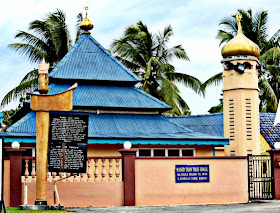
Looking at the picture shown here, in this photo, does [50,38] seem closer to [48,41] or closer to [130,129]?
[48,41]

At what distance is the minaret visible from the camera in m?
24.3

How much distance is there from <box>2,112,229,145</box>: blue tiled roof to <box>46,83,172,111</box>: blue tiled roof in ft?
1.56

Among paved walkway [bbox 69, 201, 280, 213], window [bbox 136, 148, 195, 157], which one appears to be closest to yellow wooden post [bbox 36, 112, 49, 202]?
paved walkway [bbox 69, 201, 280, 213]

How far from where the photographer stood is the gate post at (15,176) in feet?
58.0

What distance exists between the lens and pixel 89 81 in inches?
970

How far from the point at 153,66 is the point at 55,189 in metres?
21.5

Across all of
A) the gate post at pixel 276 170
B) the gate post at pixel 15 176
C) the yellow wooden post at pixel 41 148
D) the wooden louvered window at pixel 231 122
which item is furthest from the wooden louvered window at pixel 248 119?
the yellow wooden post at pixel 41 148

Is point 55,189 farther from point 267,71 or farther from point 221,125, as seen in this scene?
point 267,71

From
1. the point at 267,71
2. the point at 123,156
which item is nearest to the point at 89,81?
the point at 123,156

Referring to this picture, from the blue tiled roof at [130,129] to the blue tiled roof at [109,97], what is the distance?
47 centimetres

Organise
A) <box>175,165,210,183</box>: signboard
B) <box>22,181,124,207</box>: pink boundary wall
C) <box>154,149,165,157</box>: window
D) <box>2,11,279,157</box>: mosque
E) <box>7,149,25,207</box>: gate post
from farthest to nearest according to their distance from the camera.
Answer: <box>154,149,165,157</box>: window
<box>2,11,279,157</box>: mosque
<box>175,165,210,183</box>: signboard
<box>22,181,124,207</box>: pink boundary wall
<box>7,149,25,207</box>: gate post

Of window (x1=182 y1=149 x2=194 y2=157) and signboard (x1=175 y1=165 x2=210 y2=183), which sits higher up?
window (x1=182 y1=149 x2=194 y2=157)

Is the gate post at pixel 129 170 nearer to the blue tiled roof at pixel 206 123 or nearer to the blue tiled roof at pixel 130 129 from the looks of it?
the blue tiled roof at pixel 130 129

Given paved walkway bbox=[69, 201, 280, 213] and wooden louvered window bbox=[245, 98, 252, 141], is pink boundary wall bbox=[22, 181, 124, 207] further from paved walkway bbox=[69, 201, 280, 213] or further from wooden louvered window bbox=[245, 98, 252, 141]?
wooden louvered window bbox=[245, 98, 252, 141]
